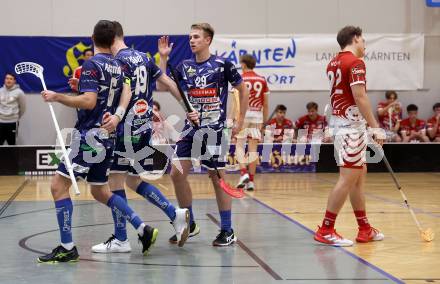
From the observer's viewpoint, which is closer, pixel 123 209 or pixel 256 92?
pixel 123 209

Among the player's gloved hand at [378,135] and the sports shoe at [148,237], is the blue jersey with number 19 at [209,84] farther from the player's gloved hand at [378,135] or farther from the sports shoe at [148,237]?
the player's gloved hand at [378,135]

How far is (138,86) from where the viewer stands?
656 cm

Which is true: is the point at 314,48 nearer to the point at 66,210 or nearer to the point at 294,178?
the point at 294,178

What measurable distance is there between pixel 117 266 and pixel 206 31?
231cm

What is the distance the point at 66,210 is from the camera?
20.0 ft

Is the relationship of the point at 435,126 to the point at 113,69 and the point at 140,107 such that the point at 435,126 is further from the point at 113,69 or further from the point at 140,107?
the point at 113,69

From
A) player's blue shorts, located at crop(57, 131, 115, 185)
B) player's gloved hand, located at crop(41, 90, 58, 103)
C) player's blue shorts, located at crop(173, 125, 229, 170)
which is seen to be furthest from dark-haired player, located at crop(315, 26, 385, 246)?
player's gloved hand, located at crop(41, 90, 58, 103)

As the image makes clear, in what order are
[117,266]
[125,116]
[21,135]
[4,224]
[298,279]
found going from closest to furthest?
[298,279] < [117,266] < [125,116] < [4,224] < [21,135]

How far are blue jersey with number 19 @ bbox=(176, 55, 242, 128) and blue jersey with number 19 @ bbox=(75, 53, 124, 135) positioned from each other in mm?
914

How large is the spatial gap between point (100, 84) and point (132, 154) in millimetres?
745

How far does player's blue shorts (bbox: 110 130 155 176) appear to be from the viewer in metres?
6.55

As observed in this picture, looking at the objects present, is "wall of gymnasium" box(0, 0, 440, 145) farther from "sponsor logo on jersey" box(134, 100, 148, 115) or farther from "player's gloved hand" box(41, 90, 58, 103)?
"player's gloved hand" box(41, 90, 58, 103)

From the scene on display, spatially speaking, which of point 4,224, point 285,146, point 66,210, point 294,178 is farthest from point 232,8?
point 66,210

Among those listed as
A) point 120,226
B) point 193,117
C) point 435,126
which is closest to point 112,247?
point 120,226
